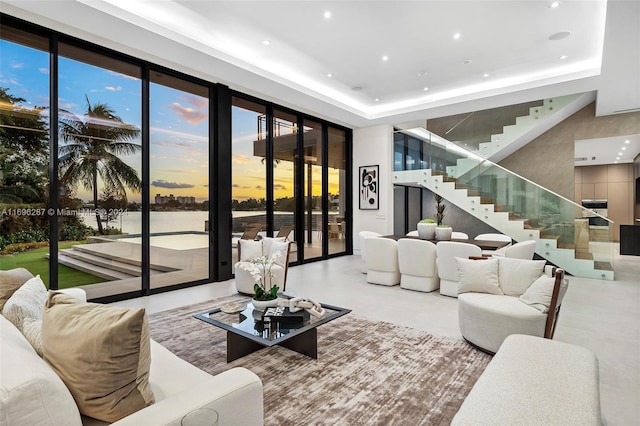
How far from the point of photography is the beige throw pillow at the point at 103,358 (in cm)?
118

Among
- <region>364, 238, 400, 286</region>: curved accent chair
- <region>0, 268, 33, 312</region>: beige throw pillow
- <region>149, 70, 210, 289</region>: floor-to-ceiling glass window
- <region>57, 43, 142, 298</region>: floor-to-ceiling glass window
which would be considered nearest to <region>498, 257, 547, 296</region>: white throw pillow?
<region>364, 238, 400, 286</region>: curved accent chair

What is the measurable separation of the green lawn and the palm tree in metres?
0.62

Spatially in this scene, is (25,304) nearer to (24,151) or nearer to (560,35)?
(24,151)

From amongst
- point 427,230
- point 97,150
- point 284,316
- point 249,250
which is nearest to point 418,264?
point 427,230

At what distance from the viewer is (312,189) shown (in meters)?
8.07

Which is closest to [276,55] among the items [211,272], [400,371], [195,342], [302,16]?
[302,16]

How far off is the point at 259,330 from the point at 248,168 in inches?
172

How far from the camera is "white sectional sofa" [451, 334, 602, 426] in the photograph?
142cm

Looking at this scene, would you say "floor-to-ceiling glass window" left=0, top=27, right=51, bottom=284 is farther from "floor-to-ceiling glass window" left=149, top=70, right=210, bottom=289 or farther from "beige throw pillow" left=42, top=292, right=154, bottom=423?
"beige throw pillow" left=42, top=292, right=154, bottom=423

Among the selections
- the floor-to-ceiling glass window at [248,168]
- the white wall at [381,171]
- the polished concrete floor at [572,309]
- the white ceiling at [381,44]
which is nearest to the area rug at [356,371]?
the polished concrete floor at [572,309]

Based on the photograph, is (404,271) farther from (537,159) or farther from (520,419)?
(537,159)

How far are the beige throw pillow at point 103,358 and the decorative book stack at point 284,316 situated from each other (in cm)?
152

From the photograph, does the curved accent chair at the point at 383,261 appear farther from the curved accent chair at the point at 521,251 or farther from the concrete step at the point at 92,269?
the concrete step at the point at 92,269

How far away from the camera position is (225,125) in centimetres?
593
